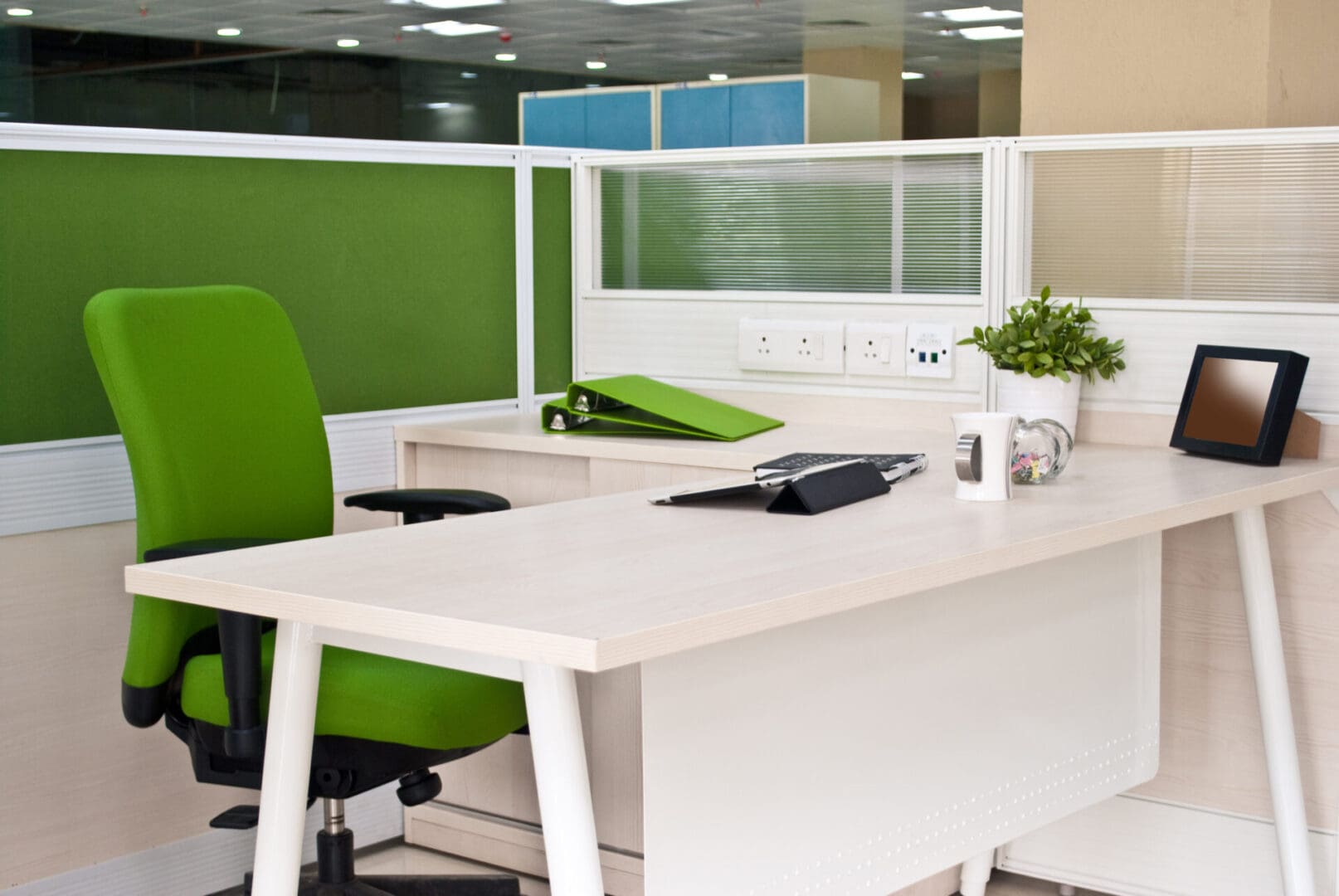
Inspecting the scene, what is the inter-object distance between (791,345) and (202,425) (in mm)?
1130

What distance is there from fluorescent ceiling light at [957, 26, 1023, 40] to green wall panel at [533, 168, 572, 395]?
9168 millimetres

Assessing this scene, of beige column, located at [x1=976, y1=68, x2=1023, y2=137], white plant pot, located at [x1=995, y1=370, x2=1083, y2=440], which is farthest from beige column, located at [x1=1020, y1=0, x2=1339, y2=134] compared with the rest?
beige column, located at [x1=976, y1=68, x2=1023, y2=137]

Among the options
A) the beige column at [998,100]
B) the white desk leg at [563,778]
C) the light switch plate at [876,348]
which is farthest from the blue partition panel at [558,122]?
the beige column at [998,100]

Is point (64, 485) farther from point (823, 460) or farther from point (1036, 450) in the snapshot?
point (1036, 450)

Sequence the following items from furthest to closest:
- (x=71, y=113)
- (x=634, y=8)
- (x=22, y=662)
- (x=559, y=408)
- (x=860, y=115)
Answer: (x=634, y=8)
(x=71, y=113)
(x=860, y=115)
(x=559, y=408)
(x=22, y=662)

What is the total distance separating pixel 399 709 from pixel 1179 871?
1.46 meters

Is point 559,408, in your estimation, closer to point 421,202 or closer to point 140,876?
point 421,202

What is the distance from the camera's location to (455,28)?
36.7 feet

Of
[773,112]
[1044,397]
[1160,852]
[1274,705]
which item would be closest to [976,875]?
[1160,852]

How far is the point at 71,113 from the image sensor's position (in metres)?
9.61

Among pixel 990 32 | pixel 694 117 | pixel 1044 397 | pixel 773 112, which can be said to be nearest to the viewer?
pixel 1044 397

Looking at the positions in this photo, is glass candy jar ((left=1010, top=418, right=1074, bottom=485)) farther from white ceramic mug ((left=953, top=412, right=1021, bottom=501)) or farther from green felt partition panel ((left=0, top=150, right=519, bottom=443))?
green felt partition panel ((left=0, top=150, right=519, bottom=443))

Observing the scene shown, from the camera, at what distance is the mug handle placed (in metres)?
1.99

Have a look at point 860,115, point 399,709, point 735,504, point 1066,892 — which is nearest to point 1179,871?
point 1066,892
